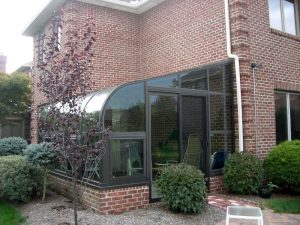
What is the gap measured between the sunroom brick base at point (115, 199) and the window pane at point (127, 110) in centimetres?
112

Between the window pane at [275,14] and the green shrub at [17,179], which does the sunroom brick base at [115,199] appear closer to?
the green shrub at [17,179]

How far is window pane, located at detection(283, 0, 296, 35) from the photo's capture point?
31.6ft

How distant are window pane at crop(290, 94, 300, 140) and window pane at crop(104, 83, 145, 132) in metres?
5.03

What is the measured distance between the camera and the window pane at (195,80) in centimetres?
729

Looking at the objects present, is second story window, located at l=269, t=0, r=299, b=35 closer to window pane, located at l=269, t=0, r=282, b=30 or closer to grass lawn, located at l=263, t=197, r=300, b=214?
window pane, located at l=269, t=0, r=282, b=30

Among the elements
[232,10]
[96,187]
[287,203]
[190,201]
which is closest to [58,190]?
[96,187]

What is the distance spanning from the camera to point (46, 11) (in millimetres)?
11164

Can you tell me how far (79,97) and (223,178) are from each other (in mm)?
4311

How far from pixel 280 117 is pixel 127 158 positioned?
4875 millimetres

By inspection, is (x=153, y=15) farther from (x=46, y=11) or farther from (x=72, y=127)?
(x=72, y=127)

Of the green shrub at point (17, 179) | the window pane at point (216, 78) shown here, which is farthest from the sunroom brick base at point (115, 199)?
the window pane at point (216, 78)

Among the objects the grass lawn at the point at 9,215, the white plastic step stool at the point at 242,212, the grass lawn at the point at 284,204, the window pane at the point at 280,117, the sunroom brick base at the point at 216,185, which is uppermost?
the window pane at the point at 280,117

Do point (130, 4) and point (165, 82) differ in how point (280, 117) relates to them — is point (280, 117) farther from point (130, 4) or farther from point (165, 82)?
point (130, 4)

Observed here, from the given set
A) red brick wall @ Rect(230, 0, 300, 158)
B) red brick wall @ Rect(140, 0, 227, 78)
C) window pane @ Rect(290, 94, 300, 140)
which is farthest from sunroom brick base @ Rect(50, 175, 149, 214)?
window pane @ Rect(290, 94, 300, 140)
